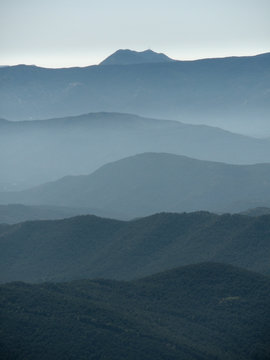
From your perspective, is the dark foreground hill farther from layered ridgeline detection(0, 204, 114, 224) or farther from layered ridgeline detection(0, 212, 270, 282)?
layered ridgeline detection(0, 204, 114, 224)

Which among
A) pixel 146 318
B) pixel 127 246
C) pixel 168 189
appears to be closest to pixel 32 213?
pixel 168 189

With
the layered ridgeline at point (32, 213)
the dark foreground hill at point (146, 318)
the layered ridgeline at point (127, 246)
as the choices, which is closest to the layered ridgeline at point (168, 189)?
the layered ridgeline at point (32, 213)

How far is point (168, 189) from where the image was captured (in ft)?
611

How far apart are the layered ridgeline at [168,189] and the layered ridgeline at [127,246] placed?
63.9 meters

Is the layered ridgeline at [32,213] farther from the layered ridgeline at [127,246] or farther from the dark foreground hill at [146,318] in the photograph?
the dark foreground hill at [146,318]

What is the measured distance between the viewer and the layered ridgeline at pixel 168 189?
173 metres

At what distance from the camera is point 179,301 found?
2227 inches

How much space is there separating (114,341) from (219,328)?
34.4 ft

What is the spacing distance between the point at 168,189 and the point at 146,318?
136 m

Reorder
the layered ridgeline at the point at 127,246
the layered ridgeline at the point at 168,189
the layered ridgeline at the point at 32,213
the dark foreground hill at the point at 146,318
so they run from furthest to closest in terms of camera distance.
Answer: the layered ridgeline at the point at 168,189, the layered ridgeline at the point at 32,213, the layered ridgeline at the point at 127,246, the dark foreground hill at the point at 146,318

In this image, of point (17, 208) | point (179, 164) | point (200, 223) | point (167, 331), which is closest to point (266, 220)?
point (200, 223)

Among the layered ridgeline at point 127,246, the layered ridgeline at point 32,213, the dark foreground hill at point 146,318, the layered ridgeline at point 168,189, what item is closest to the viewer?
the dark foreground hill at point 146,318

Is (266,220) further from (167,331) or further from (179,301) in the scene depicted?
(167,331)

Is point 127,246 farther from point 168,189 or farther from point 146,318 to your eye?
point 168,189
